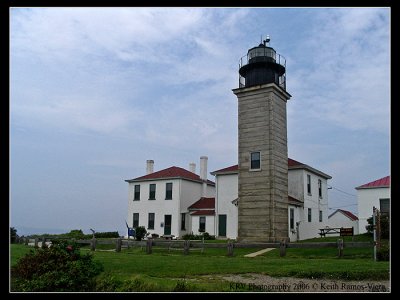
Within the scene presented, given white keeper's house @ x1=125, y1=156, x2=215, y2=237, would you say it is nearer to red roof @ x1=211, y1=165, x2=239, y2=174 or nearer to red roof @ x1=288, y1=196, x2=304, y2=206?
red roof @ x1=211, y1=165, x2=239, y2=174

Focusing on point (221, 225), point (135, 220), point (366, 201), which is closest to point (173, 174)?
point (135, 220)

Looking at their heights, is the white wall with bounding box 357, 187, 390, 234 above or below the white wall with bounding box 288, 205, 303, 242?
above

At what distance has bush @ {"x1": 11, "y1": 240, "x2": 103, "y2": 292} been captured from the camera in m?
9.44

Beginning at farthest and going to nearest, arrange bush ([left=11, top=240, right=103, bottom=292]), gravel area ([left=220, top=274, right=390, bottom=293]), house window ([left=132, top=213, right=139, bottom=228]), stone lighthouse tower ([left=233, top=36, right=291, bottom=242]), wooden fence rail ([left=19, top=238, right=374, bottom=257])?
house window ([left=132, top=213, right=139, bottom=228]) < stone lighthouse tower ([left=233, top=36, right=291, bottom=242]) < wooden fence rail ([left=19, top=238, right=374, bottom=257]) < bush ([left=11, top=240, right=103, bottom=292]) < gravel area ([left=220, top=274, right=390, bottom=293])

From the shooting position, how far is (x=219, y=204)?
33625 millimetres

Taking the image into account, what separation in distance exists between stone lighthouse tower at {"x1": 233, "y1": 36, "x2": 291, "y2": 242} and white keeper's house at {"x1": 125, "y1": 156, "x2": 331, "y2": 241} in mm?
5169

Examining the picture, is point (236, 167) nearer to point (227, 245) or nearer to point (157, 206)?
point (157, 206)

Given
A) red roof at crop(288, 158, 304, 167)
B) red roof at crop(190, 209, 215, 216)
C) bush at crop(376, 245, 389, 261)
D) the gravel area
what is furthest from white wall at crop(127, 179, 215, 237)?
the gravel area

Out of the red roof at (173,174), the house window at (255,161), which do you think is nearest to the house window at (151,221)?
the red roof at (173,174)

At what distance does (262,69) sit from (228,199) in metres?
11.0

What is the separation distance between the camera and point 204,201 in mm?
38156
